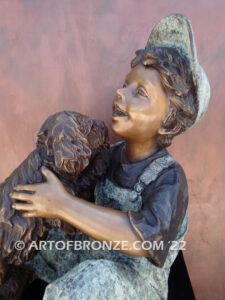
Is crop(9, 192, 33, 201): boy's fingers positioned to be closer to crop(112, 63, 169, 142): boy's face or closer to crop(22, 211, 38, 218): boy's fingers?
crop(22, 211, 38, 218): boy's fingers

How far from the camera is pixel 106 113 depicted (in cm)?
179

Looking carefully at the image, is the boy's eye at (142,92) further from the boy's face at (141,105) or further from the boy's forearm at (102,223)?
the boy's forearm at (102,223)

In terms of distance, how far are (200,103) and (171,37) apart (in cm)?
27

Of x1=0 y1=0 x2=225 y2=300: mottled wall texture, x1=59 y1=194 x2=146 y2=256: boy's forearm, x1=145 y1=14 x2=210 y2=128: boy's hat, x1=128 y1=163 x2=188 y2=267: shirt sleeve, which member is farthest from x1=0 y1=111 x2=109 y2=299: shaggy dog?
x1=0 y1=0 x2=225 y2=300: mottled wall texture

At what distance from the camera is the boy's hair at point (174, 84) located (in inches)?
48.9

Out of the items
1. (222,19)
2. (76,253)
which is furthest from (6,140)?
(222,19)

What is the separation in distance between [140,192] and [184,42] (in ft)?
1.85

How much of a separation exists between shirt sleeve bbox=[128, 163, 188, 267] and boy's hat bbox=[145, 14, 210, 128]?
30 centimetres

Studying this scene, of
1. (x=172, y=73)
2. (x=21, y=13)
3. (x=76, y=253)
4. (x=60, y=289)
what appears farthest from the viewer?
(x=21, y=13)

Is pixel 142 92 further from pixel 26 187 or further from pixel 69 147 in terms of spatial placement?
pixel 26 187

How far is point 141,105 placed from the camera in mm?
1242

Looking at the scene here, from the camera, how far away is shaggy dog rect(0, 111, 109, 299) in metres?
1.15

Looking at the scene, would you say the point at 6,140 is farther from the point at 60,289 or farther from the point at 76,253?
the point at 60,289

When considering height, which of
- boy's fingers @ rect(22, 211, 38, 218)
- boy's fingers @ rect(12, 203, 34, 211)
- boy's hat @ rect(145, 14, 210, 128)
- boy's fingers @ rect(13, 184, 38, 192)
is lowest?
boy's fingers @ rect(22, 211, 38, 218)
